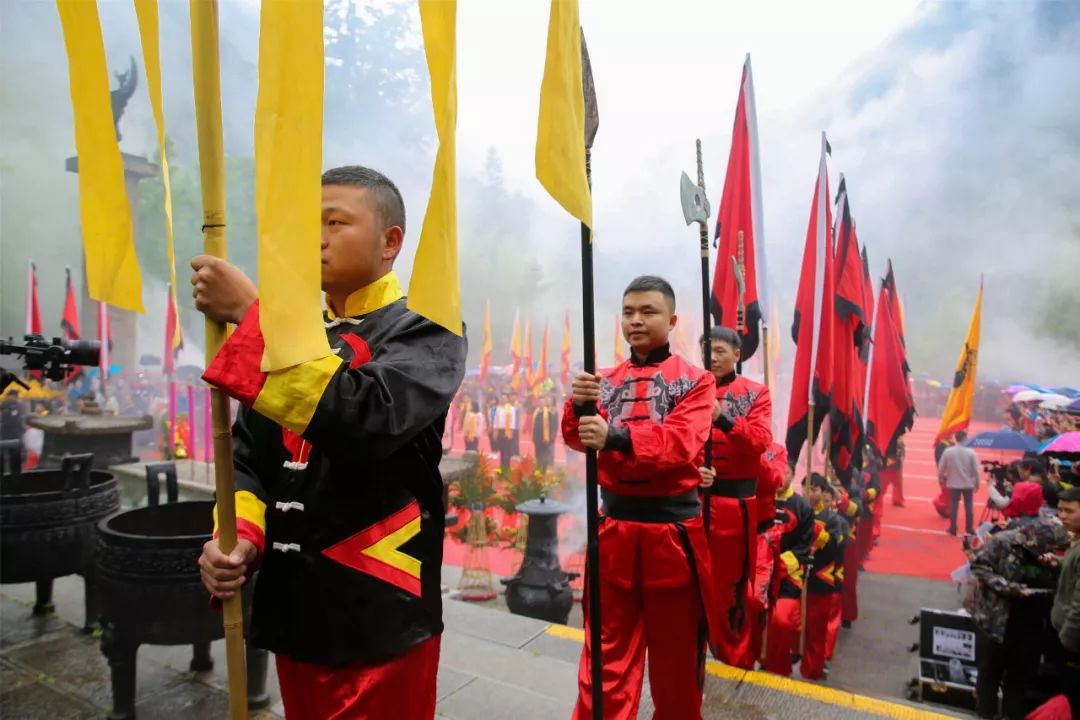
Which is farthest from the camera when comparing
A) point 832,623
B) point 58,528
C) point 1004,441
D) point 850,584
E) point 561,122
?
point 1004,441

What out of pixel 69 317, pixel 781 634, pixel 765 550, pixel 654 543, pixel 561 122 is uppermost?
pixel 69 317

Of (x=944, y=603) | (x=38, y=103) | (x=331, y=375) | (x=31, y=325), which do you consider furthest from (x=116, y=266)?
(x=38, y=103)

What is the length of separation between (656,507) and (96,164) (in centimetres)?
229

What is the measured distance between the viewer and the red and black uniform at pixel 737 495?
404cm

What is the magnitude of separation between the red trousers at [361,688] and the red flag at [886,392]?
8.79m

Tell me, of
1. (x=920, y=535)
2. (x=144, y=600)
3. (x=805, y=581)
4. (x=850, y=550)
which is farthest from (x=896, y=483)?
(x=144, y=600)

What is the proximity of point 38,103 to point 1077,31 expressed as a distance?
22.6 meters

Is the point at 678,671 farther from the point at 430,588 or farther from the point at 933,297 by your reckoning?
the point at 933,297

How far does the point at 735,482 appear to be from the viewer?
4324 millimetres

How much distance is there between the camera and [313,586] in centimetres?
142

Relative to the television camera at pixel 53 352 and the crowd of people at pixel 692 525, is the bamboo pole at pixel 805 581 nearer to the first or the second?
the crowd of people at pixel 692 525

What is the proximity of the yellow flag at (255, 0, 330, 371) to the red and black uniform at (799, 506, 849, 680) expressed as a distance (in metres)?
5.83

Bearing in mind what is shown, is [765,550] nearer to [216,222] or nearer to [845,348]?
[845,348]

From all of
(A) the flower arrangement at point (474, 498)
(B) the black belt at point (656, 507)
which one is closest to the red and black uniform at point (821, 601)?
(B) the black belt at point (656, 507)
